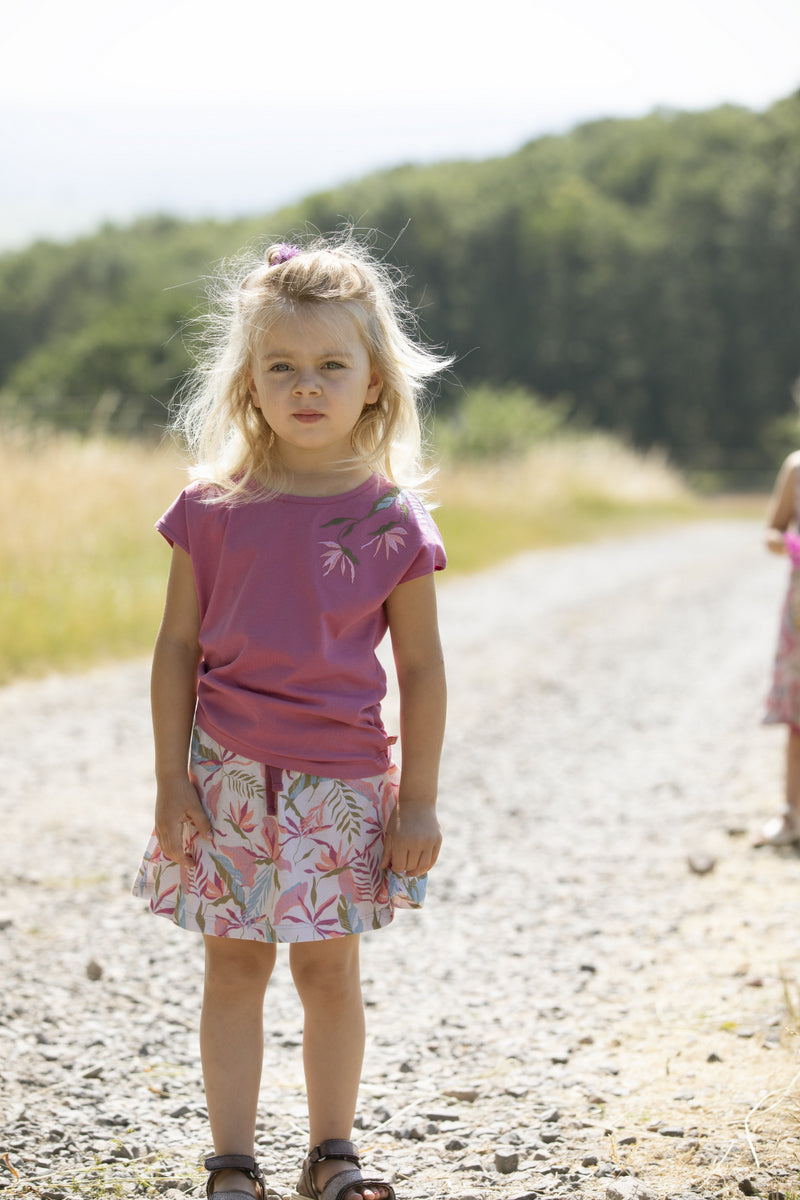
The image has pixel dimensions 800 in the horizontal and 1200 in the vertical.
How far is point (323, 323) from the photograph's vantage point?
82.0 inches

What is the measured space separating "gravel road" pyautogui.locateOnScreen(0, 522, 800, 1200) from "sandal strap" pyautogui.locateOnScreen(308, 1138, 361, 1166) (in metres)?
0.15

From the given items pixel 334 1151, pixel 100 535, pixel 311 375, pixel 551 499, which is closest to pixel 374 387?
pixel 311 375

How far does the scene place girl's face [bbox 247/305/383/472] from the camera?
208cm

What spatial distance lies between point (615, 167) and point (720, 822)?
50.1m

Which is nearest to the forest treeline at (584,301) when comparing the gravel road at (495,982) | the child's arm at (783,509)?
the gravel road at (495,982)

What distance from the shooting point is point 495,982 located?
3.24m

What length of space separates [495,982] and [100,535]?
7.02 meters

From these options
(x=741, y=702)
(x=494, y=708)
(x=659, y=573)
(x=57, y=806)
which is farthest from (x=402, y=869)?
(x=659, y=573)

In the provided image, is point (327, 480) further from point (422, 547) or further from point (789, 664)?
point (789, 664)

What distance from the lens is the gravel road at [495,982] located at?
2.31m

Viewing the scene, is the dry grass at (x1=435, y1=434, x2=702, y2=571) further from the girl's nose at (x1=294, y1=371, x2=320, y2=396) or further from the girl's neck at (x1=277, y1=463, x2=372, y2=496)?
the girl's nose at (x1=294, y1=371, x2=320, y2=396)

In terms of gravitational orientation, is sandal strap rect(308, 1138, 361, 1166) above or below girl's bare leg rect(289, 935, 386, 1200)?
below

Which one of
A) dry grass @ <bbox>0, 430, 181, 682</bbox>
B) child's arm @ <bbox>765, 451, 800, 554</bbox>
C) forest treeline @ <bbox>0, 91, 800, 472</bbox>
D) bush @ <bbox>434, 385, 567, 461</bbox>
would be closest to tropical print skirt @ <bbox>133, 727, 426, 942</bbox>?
child's arm @ <bbox>765, 451, 800, 554</bbox>

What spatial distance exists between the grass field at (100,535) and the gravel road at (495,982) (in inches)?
33.8
